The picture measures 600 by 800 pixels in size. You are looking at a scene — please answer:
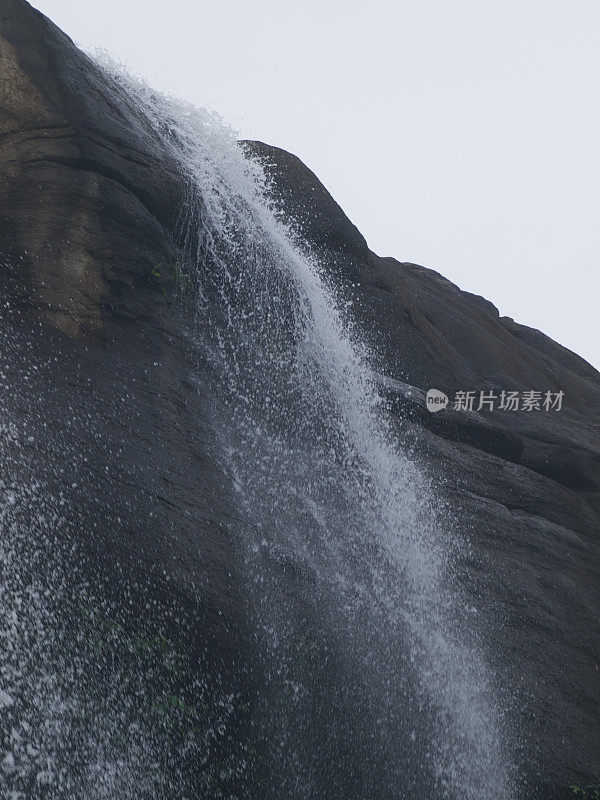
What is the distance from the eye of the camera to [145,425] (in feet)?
22.0

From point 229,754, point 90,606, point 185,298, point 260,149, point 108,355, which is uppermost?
point 260,149

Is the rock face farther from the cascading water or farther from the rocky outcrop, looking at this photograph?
the cascading water

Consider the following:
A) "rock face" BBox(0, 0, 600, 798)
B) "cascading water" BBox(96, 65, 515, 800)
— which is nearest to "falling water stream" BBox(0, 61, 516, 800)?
"cascading water" BBox(96, 65, 515, 800)

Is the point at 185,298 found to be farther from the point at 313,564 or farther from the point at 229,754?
the point at 229,754

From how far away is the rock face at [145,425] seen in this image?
19.5 feet

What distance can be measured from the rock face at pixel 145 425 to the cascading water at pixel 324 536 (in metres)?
0.44

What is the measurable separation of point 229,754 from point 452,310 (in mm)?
12007

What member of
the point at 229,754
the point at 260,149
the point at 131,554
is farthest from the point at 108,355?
the point at 260,149

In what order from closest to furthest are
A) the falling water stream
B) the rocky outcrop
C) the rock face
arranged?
the rock face < the falling water stream < the rocky outcrop

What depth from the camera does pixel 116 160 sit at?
25.9 ft

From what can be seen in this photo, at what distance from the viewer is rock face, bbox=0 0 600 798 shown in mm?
5941

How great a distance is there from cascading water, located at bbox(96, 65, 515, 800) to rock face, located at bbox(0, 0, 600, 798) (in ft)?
1.45

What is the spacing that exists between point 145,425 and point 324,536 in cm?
239

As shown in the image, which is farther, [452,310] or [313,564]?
[452,310]
